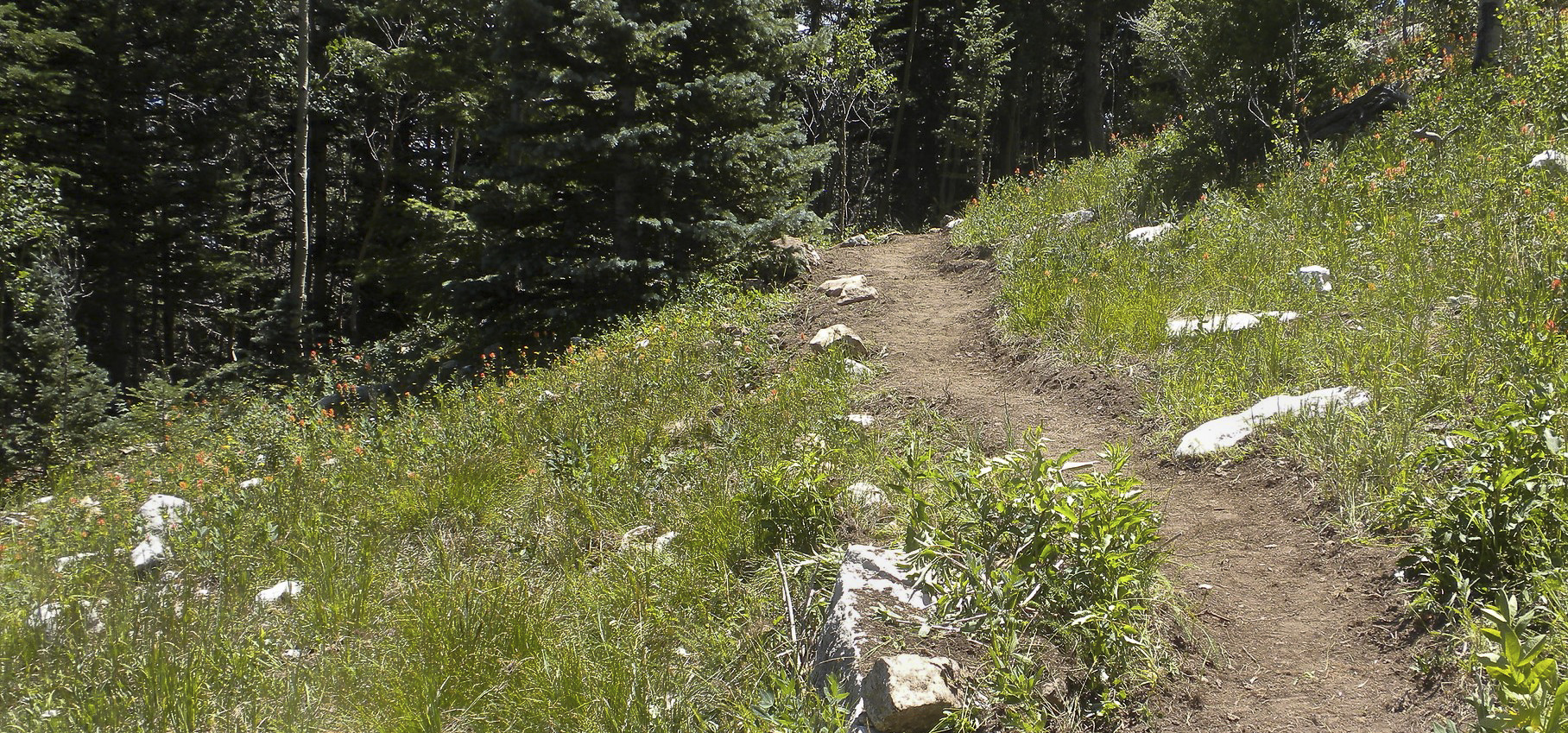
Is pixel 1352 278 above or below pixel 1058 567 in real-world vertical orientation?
above

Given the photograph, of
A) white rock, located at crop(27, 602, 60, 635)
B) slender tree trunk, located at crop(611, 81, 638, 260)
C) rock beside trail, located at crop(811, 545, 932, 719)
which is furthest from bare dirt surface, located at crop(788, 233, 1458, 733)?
slender tree trunk, located at crop(611, 81, 638, 260)

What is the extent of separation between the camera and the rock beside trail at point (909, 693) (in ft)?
8.82

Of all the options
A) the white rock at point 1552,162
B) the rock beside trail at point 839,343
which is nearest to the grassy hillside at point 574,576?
A: the rock beside trail at point 839,343

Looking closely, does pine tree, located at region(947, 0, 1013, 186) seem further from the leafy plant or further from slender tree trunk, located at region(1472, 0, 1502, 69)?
the leafy plant

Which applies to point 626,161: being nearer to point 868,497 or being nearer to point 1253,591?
point 868,497

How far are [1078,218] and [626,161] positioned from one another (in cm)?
521

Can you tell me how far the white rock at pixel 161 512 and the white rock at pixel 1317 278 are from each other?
7083mm

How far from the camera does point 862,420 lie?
5.39m

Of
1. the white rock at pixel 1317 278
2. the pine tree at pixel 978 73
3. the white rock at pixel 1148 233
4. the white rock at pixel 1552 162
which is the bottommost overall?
the white rock at pixel 1317 278

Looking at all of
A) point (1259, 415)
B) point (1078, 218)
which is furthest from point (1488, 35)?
point (1259, 415)

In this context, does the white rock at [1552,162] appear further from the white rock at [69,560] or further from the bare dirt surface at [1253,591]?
the white rock at [69,560]

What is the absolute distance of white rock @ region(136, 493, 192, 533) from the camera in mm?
5137

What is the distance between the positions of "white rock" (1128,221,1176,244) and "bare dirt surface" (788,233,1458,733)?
2.84 meters

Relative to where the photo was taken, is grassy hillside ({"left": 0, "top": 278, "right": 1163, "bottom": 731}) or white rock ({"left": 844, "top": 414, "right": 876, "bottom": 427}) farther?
white rock ({"left": 844, "top": 414, "right": 876, "bottom": 427})
